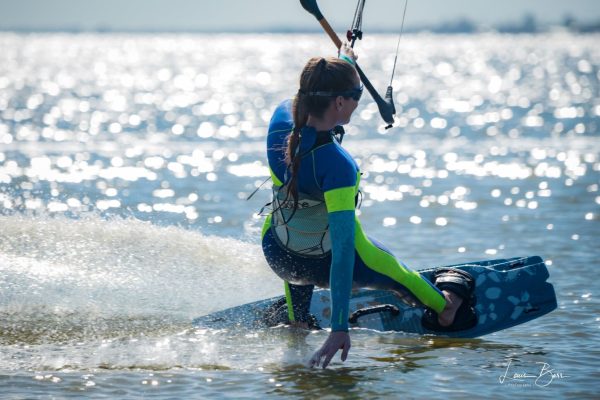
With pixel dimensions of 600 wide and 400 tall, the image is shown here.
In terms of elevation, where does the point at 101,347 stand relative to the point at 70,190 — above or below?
below

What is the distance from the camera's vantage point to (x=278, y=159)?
658 cm

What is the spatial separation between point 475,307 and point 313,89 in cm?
242

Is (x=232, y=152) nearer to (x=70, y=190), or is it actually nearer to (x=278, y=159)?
(x=70, y=190)

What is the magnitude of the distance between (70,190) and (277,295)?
435 inches

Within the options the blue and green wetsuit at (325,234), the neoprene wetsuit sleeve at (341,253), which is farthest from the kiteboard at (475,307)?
the neoprene wetsuit sleeve at (341,253)

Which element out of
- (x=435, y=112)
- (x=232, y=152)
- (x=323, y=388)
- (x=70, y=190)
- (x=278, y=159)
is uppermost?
(x=435, y=112)

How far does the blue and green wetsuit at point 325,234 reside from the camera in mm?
6078

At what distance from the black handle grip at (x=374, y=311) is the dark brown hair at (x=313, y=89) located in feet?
5.86

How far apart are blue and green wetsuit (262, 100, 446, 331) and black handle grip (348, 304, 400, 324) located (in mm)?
619

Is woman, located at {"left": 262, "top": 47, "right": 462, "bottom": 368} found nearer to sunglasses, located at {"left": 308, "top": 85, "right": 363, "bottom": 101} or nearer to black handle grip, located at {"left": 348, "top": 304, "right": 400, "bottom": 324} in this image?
sunglasses, located at {"left": 308, "top": 85, "right": 363, "bottom": 101}

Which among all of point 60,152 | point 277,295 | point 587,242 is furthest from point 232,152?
point 277,295
